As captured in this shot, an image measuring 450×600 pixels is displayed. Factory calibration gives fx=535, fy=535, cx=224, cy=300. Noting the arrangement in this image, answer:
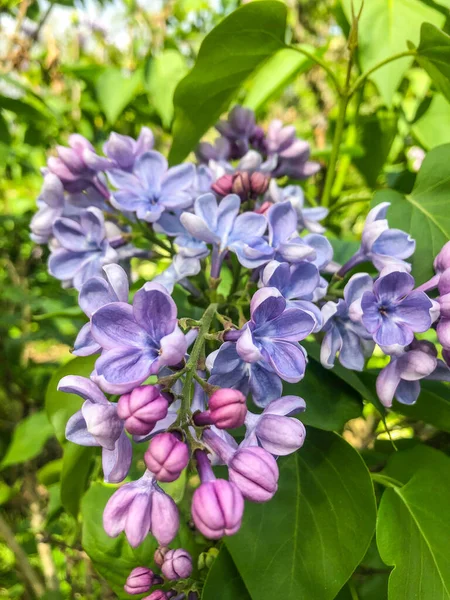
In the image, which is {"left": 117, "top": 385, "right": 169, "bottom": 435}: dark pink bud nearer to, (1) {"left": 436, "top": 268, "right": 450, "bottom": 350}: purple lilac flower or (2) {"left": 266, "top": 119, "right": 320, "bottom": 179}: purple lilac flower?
(1) {"left": 436, "top": 268, "right": 450, "bottom": 350}: purple lilac flower

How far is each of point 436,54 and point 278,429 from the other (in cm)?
57

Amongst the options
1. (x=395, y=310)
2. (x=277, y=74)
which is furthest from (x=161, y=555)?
(x=277, y=74)

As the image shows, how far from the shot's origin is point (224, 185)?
713mm

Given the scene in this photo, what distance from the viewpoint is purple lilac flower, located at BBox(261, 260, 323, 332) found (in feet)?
1.78

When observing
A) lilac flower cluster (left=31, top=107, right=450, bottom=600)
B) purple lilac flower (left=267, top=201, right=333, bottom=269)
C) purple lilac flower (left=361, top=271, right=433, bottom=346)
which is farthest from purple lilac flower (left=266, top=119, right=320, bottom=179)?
purple lilac flower (left=361, top=271, right=433, bottom=346)

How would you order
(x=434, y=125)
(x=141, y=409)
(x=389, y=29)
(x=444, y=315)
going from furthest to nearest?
(x=434, y=125)
(x=389, y=29)
(x=444, y=315)
(x=141, y=409)

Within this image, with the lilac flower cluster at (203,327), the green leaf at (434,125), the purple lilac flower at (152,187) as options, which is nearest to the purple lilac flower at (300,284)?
the lilac flower cluster at (203,327)

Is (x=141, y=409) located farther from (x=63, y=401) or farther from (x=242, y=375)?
(x=63, y=401)

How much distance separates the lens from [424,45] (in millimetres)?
746

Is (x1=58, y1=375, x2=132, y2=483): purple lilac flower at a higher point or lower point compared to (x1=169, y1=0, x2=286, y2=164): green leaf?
lower

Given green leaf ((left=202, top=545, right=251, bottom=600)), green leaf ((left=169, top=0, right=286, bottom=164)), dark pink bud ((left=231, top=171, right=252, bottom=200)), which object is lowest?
green leaf ((left=202, top=545, right=251, bottom=600))

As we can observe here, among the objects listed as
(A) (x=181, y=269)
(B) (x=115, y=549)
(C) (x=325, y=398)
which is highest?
(A) (x=181, y=269)

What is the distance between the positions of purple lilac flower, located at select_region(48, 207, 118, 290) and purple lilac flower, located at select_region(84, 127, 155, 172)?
0.26 feet

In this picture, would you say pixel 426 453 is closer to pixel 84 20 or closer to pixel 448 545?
pixel 448 545
